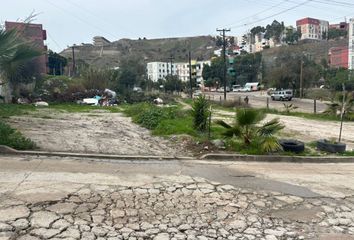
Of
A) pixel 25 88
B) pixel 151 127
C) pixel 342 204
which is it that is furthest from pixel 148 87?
pixel 342 204

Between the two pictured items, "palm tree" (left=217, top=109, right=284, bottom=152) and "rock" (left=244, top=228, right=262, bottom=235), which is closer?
"rock" (left=244, top=228, right=262, bottom=235)

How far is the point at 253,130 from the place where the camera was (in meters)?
10.6

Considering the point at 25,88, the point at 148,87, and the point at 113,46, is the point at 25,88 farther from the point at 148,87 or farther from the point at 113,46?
the point at 113,46

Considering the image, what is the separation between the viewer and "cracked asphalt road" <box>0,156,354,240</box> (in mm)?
4801

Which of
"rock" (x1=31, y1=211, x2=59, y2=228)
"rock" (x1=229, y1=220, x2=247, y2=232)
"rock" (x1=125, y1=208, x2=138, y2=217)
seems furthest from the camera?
"rock" (x1=125, y1=208, x2=138, y2=217)

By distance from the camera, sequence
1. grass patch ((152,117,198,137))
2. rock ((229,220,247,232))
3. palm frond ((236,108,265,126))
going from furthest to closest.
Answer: grass patch ((152,117,198,137)) < palm frond ((236,108,265,126)) < rock ((229,220,247,232))

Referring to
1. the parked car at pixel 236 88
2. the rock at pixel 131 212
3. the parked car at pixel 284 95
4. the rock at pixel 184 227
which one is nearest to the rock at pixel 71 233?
the rock at pixel 131 212

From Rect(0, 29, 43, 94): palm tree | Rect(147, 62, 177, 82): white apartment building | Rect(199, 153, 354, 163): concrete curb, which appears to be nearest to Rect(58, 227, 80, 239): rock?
Rect(199, 153, 354, 163): concrete curb

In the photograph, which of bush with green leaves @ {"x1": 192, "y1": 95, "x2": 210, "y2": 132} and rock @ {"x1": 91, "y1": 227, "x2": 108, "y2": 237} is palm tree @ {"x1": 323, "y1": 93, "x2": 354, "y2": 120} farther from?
rock @ {"x1": 91, "y1": 227, "x2": 108, "y2": 237}

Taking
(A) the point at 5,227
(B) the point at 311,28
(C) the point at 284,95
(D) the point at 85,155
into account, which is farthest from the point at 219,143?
(B) the point at 311,28

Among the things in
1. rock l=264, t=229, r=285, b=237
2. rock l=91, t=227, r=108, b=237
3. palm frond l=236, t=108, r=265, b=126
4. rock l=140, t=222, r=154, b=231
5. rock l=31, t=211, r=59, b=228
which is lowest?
rock l=264, t=229, r=285, b=237

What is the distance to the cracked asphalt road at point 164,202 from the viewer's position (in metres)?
4.80

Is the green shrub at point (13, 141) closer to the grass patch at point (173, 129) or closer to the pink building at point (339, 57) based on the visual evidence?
the grass patch at point (173, 129)

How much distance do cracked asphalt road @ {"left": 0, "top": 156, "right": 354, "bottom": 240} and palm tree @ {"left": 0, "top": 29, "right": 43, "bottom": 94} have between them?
10.7ft
